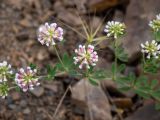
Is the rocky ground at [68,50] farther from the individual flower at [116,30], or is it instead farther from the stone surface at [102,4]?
the individual flower at [116,30]

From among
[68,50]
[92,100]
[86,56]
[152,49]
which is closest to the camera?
[86,56]

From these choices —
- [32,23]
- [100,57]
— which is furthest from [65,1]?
[100,57]

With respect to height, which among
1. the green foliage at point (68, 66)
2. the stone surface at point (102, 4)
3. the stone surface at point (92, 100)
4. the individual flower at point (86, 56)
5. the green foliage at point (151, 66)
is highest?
the stone surface at point (102, 4)

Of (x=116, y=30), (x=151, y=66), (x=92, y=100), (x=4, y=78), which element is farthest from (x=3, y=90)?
(x=92, y=100)

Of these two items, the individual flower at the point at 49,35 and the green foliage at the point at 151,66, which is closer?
the individual flower at the point at 49,35

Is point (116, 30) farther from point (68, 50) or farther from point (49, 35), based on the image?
point (68, 50)

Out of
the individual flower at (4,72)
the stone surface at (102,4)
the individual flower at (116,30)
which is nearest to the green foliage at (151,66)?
the individual flower at (116,30)
